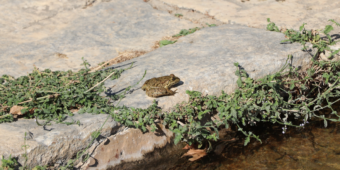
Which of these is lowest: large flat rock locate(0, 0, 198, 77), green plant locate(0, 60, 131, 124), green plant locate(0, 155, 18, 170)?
green plant locate(0, 155, 18, 170)

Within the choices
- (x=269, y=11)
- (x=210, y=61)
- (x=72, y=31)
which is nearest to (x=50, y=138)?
(x=210, y=61)

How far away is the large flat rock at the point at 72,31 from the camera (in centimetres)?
580

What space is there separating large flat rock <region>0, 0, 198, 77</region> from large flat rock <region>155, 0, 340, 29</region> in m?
0.69

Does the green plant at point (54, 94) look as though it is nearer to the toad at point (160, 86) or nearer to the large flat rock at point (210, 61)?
the large flat rock at point (210, 61)

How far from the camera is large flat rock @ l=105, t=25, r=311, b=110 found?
4.52m

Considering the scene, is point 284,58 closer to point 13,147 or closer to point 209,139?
point 209,139

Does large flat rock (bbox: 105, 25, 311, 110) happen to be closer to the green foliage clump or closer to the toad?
the toad

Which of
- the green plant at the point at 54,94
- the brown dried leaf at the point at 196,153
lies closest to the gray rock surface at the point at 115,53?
the green plant at the point at 54,94

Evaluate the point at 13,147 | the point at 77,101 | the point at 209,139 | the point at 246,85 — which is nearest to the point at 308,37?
the point at 246,85

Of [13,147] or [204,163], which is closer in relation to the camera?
[13,147]

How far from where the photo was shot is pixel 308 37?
18.0 feet

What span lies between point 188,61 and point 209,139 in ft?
4.73

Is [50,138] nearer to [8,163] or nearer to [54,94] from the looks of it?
[8,163]

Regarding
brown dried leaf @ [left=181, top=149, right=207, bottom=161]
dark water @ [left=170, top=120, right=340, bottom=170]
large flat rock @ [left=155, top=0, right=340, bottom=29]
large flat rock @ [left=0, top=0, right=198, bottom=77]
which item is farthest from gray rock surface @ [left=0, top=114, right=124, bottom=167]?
large flat rock @ [left=155, top=0, right=340, bottom=29]
